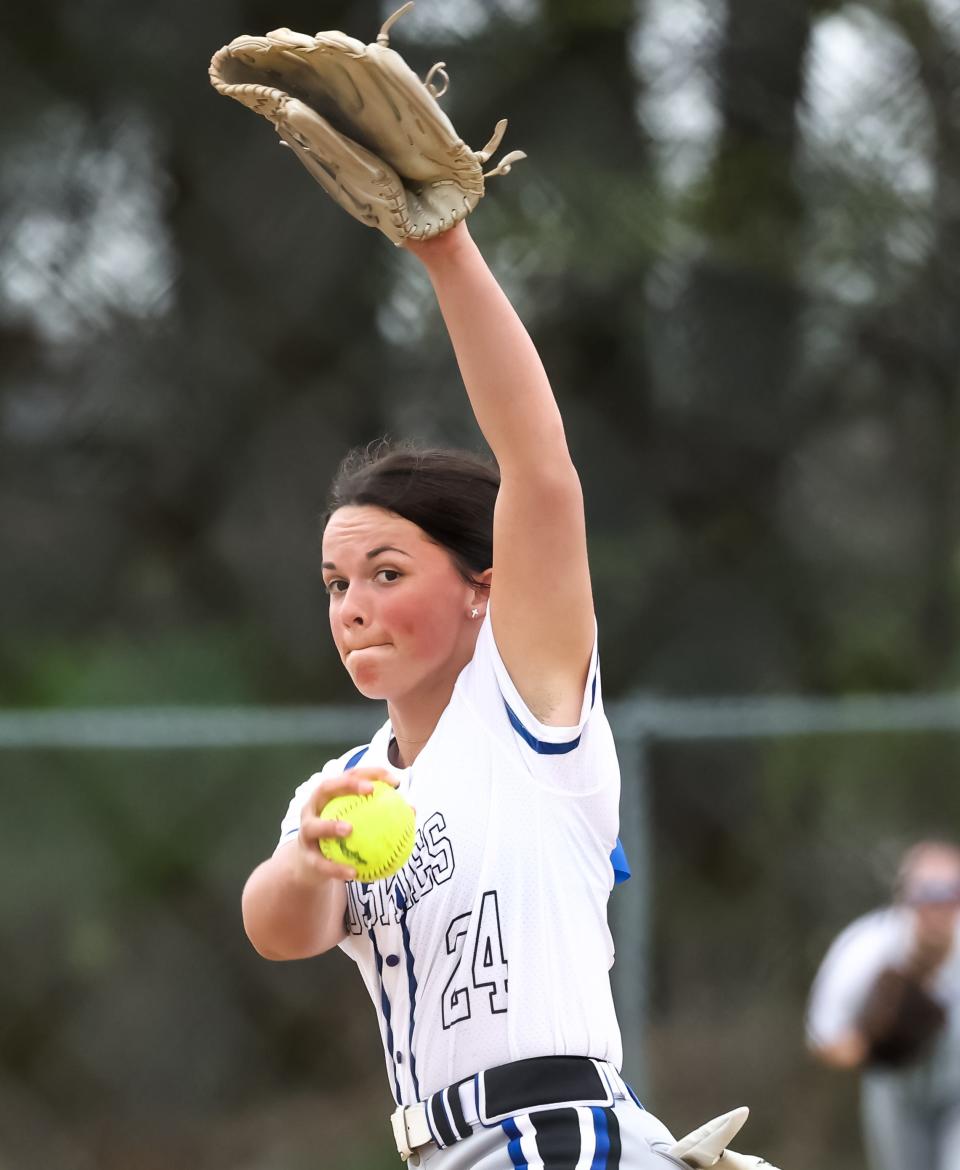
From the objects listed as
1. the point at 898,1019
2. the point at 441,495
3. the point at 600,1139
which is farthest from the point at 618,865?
the point at 898,1019

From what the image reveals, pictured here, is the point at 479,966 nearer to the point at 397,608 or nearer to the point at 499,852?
the point at 499,852

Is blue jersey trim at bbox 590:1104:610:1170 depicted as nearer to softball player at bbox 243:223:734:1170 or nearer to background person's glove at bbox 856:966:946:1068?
softball player at bbox 243:223:734:1170

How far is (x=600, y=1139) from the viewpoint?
6.20 ft

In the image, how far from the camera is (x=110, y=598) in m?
6.66

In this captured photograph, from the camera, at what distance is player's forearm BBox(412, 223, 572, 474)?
1.86m

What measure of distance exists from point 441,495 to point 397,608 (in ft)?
0.56

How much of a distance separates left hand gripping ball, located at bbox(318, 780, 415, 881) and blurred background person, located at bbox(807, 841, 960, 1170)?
3.78m

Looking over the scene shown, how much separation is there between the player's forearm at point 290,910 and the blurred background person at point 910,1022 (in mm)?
3569

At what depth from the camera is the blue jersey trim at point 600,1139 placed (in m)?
1.87

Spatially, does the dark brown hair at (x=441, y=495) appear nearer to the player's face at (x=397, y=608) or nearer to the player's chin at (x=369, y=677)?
the player's face at (x=397, y=608)

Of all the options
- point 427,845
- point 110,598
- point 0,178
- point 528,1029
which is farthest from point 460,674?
point 0,178

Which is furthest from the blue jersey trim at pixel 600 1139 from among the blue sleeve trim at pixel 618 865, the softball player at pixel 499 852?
the blue sleeve trim at pixel 618 865

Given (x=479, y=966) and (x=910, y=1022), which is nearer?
(x=479, y=966)

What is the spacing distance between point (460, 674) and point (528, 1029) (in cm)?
44
